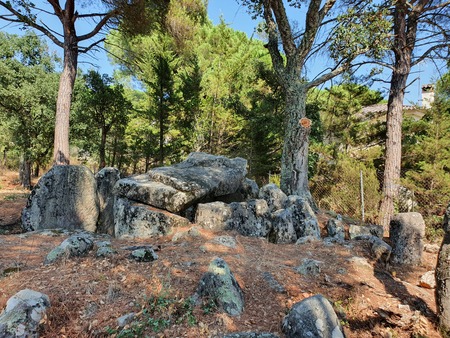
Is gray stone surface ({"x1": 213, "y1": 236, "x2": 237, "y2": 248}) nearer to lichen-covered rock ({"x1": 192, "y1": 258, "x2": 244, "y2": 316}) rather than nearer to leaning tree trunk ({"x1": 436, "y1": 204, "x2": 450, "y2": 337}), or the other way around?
lichen-covered rock ({"x1": 192, "y1": 258, "x2": 244, "y2": 316})

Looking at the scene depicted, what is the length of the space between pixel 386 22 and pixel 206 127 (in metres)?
7.50

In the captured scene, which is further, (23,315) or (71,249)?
(71,249)

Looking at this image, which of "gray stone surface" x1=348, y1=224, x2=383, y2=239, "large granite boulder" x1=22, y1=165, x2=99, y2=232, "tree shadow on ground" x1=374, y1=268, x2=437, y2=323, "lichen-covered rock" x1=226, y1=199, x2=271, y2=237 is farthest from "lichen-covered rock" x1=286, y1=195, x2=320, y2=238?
"large granite boulder" x1=22, y1=165, x2=99, y2=232

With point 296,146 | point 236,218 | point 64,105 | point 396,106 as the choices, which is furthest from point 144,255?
point 396,106

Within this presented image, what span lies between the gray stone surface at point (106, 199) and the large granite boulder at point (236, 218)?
61.6 inches

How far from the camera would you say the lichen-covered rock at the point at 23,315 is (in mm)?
1555

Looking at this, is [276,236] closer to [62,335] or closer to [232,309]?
[232,309]

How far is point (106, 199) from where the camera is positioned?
17.3 ft

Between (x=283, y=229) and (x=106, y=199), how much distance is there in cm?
340

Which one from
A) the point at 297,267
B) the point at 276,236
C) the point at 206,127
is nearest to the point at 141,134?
the point at 206,127

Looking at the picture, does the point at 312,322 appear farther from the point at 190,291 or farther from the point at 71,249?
the point at 71,249

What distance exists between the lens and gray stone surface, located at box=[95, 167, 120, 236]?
465 cm

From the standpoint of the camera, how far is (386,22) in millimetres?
5398

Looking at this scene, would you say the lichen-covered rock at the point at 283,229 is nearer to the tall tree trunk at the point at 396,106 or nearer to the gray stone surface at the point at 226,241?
the gray stone surface at the point at 226,241
